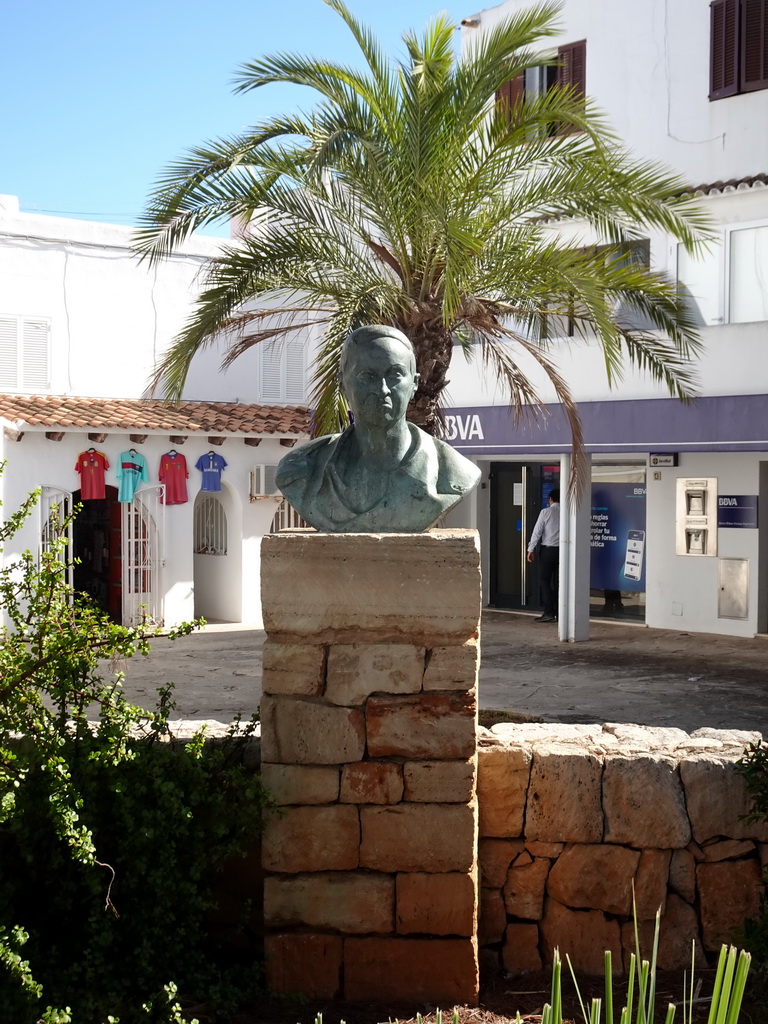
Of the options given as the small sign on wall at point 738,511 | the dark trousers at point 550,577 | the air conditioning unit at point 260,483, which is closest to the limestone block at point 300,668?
the small sign on wall at point 738,511

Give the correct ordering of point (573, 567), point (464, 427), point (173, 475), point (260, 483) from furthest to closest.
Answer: point (260, 483)
point (173, 475)
point (464, 427)
point (573, 567)

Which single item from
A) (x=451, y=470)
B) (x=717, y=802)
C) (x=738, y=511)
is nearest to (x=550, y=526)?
(x=738, y=511)

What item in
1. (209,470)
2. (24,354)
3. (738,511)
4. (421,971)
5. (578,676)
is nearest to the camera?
(421,971)

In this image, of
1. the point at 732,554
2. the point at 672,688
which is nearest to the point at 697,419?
the point at 732,554

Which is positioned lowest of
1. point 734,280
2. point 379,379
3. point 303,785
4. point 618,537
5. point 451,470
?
point 303,785

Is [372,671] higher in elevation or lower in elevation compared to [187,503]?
lower

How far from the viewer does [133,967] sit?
4.06 meters

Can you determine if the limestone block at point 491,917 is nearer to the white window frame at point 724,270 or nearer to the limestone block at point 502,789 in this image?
the limestone block at point 502,789

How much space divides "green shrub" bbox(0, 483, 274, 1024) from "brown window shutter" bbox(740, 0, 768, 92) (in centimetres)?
1388

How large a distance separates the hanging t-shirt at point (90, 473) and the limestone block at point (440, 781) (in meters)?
13.6

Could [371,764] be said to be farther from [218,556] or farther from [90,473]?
[218,556]

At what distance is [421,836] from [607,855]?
0.82 meters

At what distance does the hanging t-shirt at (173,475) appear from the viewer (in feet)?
59.2

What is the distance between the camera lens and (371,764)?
4305 mm
